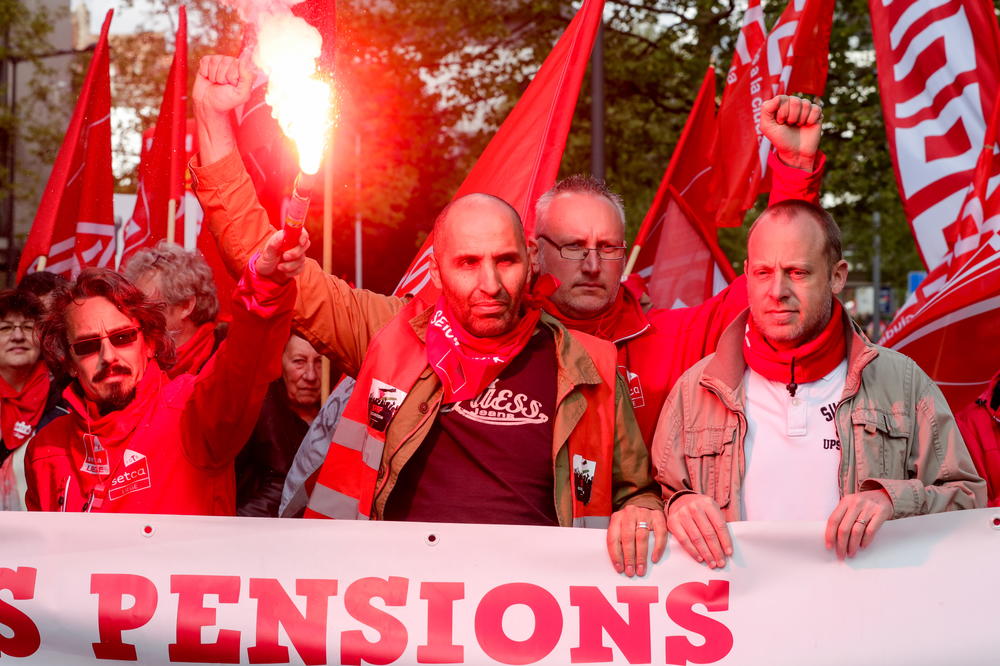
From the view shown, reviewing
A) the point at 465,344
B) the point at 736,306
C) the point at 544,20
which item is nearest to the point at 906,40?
the point at 736,306

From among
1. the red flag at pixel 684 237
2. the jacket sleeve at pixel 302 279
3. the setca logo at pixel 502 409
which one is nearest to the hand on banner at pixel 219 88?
the jacket sleeve at pixel 302 279

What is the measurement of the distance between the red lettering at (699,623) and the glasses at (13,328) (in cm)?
345

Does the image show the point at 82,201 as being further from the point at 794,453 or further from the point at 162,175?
the point at 794,453

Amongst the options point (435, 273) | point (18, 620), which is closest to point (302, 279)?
point (435, 273)

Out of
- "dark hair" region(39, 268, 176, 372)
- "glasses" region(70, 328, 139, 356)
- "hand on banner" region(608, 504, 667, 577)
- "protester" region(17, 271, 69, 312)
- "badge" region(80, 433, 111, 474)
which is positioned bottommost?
"hand on banner" region(608, 504, 667, 577)

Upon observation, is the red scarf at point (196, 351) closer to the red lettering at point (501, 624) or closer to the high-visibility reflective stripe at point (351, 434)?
the high-visibility reflective stripe at point (351, 434)

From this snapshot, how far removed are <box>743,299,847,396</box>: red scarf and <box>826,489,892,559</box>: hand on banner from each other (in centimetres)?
42

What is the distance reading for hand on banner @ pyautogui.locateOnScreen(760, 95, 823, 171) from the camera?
3.98m

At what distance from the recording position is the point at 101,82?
7980mm

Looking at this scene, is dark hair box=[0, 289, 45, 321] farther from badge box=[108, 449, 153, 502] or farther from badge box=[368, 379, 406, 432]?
badge box=[368, 379, 406, 432]

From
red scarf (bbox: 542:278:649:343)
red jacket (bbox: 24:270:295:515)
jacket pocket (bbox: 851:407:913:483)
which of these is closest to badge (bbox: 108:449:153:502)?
red jacket (bbox: 24:270:295:515)

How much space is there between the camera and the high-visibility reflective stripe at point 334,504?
3559 mm

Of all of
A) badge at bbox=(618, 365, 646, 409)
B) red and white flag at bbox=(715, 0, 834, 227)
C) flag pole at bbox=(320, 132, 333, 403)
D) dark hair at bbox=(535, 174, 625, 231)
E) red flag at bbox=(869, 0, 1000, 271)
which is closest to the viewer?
badge at bbox=(618, 365, 646, 409)

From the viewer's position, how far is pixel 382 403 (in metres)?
3.56
